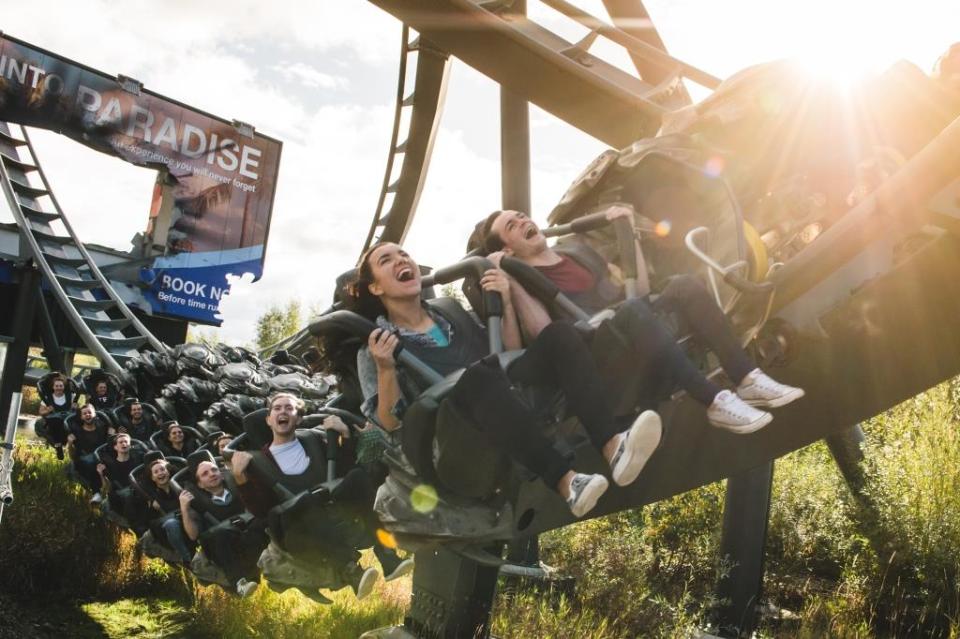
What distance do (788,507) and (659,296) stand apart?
6595mm

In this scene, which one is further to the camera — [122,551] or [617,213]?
[122,551]

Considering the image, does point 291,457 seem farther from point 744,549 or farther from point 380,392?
point 744,549

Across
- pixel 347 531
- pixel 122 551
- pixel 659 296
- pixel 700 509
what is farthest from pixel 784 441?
pixel 122 551

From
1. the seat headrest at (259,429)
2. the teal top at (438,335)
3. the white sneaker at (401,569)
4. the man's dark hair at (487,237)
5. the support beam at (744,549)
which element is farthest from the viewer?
the support beam at (744,549)

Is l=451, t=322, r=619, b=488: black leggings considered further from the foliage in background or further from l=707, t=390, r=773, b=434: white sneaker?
the foliage in background

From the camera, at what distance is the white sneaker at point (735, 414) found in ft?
8.45

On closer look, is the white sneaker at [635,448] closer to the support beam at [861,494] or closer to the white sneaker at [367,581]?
the white sneaker at [367,581]

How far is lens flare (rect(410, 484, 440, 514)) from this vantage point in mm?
2977

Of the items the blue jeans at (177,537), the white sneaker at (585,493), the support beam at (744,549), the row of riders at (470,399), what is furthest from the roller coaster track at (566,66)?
the blue jeans at (177,537)

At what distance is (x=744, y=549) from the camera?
18.3 feet

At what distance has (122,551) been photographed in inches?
379

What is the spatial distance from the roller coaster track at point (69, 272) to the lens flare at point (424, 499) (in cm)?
777

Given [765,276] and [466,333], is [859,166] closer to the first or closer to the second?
[765,276]

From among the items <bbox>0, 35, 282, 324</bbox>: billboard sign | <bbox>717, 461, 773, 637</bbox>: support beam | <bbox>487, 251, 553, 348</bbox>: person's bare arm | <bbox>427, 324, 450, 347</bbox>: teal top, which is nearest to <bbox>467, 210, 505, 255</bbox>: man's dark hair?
<bbox>487, 251, 553, 348</bbox>: person's bare arm
